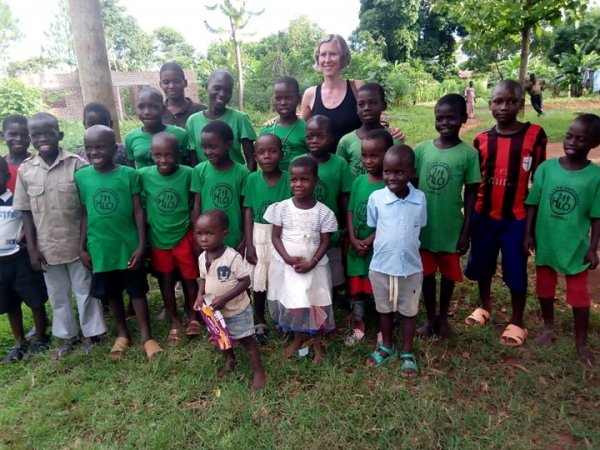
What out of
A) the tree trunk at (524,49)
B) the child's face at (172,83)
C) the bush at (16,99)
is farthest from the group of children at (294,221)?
the bush at (16,99)

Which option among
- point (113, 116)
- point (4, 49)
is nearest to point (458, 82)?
point (113, 116)

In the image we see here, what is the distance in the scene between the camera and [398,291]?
107 inches

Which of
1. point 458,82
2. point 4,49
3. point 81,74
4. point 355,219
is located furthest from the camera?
point 4,49

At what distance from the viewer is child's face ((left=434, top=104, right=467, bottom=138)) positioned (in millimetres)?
2756

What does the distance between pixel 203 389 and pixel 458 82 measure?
88.8ft

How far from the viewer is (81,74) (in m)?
3.77

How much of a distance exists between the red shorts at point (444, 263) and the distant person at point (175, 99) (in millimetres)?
2245

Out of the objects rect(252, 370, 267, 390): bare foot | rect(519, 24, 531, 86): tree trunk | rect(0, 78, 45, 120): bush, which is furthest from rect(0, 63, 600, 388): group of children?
rect(0, 78, 45, 120): bush

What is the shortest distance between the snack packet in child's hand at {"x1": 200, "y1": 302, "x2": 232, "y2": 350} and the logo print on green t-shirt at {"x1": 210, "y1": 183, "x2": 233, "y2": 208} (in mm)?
729

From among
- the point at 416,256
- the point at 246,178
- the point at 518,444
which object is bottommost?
the point at 518,444

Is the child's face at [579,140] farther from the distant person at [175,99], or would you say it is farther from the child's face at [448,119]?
the distant person at [175,99]

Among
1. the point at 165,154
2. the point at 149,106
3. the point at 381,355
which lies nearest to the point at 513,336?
the point at 381,355

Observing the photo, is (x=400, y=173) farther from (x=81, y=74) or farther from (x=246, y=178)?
(x=81, y=74)

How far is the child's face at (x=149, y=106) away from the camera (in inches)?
127
